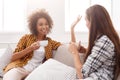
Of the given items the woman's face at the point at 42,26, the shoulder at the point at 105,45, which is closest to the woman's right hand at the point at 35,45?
the woman's face at the point at 42,26

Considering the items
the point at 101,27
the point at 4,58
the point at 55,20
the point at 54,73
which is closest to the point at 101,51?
the point at 101,27

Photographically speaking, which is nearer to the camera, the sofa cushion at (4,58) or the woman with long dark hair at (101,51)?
the woman with long dark hair at (101,51)

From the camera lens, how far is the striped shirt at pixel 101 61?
1977 mm

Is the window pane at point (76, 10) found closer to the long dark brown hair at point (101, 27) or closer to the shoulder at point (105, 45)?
the long dark brown hair at point (101, 27)

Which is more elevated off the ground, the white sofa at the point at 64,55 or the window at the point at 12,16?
the window at the point at 12,16

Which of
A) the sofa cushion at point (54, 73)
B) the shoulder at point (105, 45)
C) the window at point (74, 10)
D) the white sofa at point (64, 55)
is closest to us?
the shoulder at point (105, 45)

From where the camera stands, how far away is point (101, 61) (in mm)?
1985

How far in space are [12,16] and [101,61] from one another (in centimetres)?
212

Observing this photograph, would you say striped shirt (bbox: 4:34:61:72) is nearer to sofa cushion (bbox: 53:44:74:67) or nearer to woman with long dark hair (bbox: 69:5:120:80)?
sofa cushion (bbox: 53:44:74:67)

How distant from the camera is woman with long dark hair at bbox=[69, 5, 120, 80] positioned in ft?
6.50

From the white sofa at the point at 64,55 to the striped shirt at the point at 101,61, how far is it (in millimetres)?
495

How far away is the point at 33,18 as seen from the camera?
2.92 metres

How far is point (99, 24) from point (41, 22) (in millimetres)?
Answer: 950

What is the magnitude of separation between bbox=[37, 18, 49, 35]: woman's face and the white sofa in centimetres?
25
